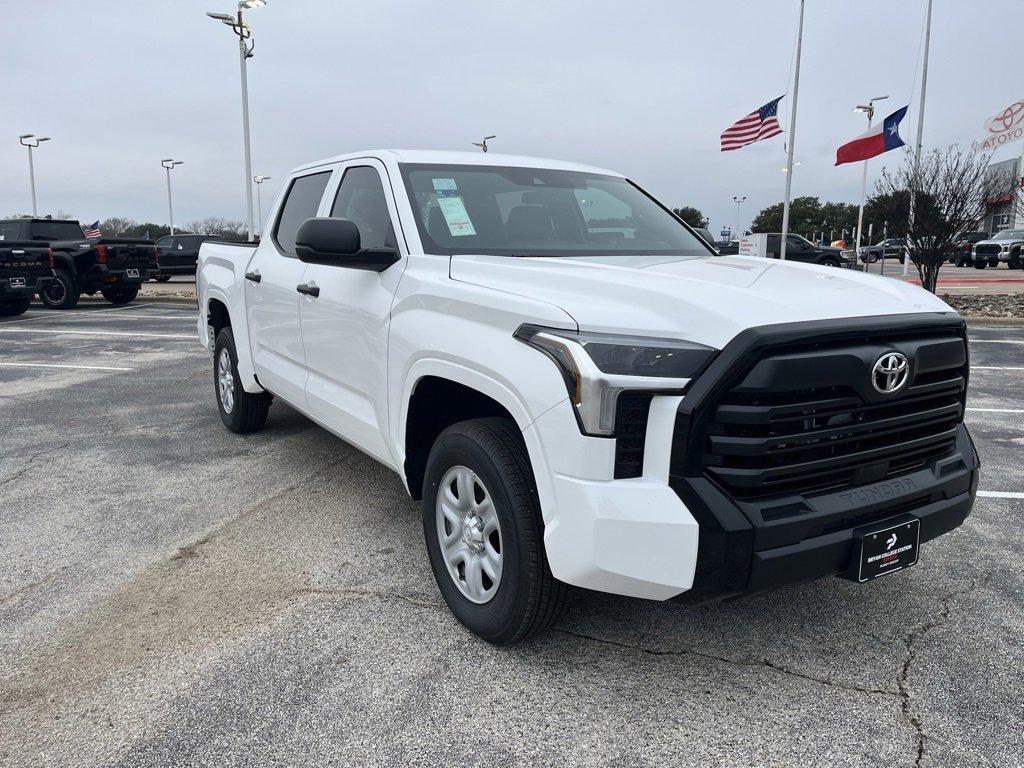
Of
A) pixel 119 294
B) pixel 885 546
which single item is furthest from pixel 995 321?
pixel 119 294

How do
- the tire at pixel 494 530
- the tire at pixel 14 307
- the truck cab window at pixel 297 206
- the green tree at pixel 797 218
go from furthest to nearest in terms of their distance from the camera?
the green tree at pixel 797 218 → the tire at pixel 14 307 → the truck cab window at pixel 297 206 → the tire at pixel 494 530

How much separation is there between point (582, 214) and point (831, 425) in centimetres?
195

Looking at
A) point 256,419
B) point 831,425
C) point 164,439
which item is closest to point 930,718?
point 831,425

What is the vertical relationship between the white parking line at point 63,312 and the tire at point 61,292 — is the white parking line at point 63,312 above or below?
below

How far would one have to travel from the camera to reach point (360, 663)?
9.02 feet

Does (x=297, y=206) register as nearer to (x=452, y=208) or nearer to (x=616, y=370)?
(x=452, y=208)

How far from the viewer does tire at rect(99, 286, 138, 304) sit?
17.9m

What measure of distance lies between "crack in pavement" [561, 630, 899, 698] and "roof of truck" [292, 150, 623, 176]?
7.49ft

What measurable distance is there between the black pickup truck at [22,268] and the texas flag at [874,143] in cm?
1996

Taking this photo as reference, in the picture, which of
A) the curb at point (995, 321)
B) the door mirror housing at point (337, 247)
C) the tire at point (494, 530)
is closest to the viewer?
the tire at point (494, 530)

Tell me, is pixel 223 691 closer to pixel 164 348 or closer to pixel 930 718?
pixel 930 718

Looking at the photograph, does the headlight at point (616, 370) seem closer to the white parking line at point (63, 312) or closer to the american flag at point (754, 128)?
the white parking line at point (63, 312)

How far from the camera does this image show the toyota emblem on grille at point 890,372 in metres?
2.38

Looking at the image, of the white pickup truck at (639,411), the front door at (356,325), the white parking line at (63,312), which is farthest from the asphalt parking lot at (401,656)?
A: the white parking line at (63,312)
